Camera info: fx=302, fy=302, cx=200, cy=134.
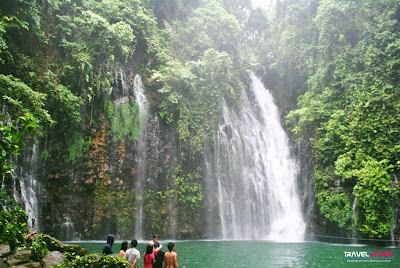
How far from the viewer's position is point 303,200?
1739 cm

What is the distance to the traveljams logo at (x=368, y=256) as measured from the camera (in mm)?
10297

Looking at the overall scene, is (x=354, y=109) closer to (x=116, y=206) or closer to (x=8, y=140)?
(x=116, y=206)

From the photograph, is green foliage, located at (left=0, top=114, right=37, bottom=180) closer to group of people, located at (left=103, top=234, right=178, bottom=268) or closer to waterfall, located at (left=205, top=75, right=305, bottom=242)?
group of people, located at (left=103, top=234, right=178, bottom=268)

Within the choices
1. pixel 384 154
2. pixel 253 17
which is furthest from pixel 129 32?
pixel 253 17

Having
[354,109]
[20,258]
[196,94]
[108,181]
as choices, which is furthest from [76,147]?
[354,109]

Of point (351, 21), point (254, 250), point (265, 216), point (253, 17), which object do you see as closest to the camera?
point (254, 250)

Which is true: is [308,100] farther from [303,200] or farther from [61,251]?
[61,251]

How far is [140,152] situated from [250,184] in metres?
6.73

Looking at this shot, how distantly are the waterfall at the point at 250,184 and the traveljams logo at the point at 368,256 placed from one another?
4931mm

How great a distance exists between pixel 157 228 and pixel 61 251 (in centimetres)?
921

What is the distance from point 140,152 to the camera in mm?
16750

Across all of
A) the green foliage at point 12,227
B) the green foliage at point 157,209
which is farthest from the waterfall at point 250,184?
the green foliage at point 12,227

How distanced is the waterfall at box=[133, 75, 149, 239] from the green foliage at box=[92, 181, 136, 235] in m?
0.31

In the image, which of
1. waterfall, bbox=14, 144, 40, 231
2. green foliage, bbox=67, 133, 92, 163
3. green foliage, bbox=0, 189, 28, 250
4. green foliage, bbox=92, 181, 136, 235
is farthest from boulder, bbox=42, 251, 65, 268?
green foliage, bbox=67, 133, 92, 163
